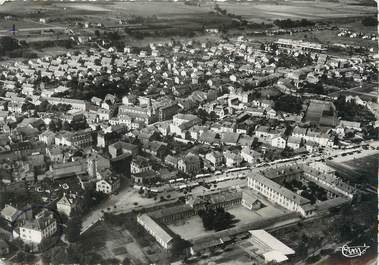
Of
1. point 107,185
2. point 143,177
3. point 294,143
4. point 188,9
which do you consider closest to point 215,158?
point 143,177

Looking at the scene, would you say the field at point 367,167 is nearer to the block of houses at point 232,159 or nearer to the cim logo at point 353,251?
the block of houses at point 232,159

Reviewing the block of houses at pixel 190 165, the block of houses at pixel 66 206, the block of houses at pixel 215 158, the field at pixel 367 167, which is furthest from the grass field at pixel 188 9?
the block of houses at pixel 66 206

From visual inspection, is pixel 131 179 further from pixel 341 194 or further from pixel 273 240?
pixel 341 194

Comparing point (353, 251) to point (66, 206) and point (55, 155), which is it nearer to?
point (66, 206)

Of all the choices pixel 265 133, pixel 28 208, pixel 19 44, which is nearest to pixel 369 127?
pixel 265 133

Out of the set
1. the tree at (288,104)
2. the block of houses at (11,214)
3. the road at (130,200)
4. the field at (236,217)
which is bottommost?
the field at (236,217)

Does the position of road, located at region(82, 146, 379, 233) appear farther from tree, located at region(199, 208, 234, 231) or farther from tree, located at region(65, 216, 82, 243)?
tree, located at region(199, 208, 234, 231)
